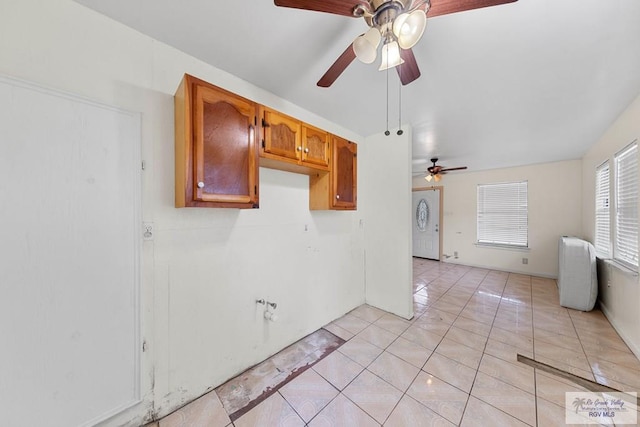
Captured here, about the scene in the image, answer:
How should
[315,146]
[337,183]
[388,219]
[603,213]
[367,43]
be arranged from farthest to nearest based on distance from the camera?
[603,213]
[388,219]
[337,183]
[315,146]
[367,43]

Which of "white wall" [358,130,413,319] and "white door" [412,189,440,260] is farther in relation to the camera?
"white door" [412,189,440,260]

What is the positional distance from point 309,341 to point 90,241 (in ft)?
6.17

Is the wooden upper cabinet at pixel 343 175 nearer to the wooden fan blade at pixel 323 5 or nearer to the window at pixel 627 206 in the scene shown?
the wooden fan blade at pixel 323 5

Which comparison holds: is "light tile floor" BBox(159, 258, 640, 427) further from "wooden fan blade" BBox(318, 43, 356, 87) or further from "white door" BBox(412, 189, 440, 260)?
"white door" BBox(412, 189, 440, 260)

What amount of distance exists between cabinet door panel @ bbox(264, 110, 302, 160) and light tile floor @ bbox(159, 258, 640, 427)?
176 cm

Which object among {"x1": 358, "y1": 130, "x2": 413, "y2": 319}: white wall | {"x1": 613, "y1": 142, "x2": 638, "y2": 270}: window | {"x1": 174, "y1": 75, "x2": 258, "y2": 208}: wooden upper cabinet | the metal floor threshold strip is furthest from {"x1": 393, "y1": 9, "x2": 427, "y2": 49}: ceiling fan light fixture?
{"x1": 613, "y1": 142, "x2": 638, "y2": 270}: window

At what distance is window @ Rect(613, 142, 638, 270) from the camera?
2.06 metres

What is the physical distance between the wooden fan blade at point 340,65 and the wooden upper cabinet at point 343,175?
849mm

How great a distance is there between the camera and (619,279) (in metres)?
2.35

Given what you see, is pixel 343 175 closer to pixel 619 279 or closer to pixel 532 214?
pixel 619 279

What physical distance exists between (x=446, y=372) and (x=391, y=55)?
225 cm

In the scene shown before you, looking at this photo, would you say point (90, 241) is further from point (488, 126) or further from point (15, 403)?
point (488, 126)

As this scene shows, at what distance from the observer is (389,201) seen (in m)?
2.77

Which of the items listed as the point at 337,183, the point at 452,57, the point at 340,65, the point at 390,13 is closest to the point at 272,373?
the point at 337,183
